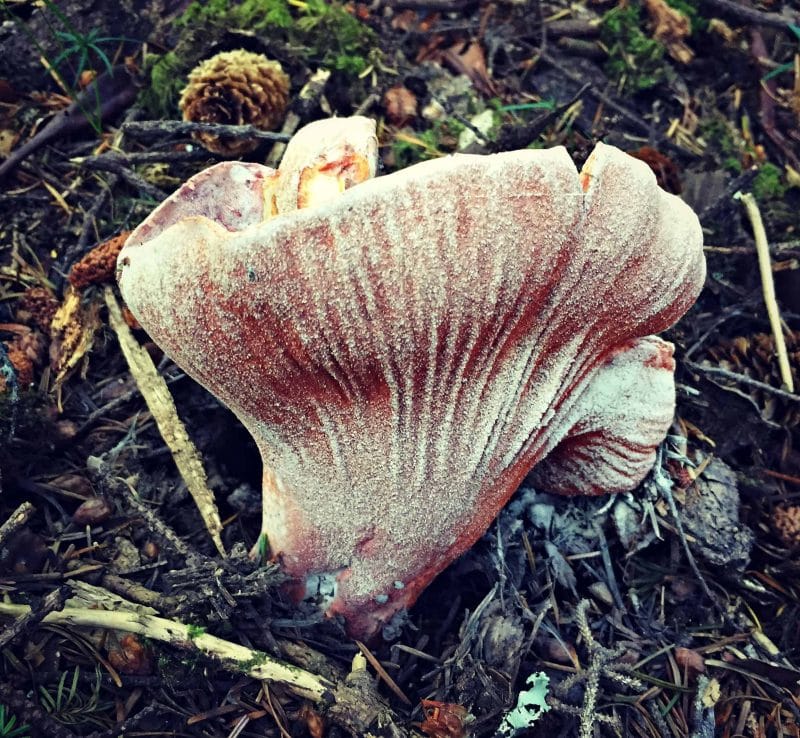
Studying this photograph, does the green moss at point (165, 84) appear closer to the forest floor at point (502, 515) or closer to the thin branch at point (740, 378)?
the forest floor at point (502, 515)

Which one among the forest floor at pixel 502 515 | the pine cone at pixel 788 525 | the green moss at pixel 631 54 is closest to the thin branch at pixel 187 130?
the forest floor at pixel 502 515

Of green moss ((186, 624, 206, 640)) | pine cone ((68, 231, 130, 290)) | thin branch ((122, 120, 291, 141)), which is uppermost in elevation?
thin branch ((122, 120, 291, 141))

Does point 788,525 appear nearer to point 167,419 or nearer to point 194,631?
point 194,631

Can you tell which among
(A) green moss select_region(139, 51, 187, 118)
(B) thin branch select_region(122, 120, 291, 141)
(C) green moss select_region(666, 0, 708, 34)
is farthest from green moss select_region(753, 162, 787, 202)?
(A) green moss select_region(139, 51, 187, 118)

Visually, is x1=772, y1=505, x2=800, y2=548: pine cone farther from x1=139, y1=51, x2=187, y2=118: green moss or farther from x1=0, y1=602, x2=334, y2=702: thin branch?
x1=139, y1=51, x2=187, y2=118: green moss

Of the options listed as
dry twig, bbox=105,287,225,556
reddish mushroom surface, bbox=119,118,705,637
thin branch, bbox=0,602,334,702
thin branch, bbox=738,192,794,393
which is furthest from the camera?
thin branch, bbox=738,192,794,393

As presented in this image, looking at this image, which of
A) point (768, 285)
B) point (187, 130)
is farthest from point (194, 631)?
point (768, 285)
